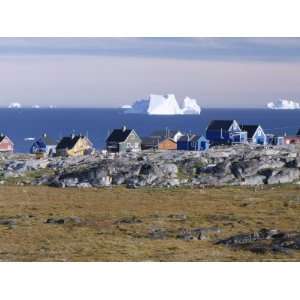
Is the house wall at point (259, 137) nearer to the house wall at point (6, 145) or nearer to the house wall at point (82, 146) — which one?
the house wall at point (82, 146)

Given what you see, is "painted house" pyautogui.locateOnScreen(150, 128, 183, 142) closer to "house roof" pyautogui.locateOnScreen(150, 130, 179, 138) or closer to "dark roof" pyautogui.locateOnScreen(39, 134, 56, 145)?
"house roof" pyautogui.locateOnScreen(150, 130, 179, 138)

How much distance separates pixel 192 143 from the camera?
17969mm

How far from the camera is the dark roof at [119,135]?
57.0 feet

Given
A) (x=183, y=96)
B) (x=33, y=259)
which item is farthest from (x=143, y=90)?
(x=33, y=259)

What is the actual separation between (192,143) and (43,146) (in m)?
4.68

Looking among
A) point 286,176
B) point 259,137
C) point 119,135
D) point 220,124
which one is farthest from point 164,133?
point 286,176

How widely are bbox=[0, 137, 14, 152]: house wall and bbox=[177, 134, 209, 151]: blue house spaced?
16.8 ft

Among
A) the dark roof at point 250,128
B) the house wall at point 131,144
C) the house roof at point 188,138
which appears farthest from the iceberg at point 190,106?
the house wall at point 131,144

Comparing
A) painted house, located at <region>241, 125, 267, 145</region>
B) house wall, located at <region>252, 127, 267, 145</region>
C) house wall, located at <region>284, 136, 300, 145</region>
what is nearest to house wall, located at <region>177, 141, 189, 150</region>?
painted house, located at <region>241, 125, 267, 145</region>

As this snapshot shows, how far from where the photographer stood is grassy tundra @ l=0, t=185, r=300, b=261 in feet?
50.7

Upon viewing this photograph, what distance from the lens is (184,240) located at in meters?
16.2

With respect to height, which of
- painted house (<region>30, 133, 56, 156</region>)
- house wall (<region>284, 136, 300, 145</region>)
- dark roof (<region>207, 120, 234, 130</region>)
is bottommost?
painted house (<region>30, 133, 56, 156</region>)

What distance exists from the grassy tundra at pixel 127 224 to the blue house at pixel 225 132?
1790 millimetres
